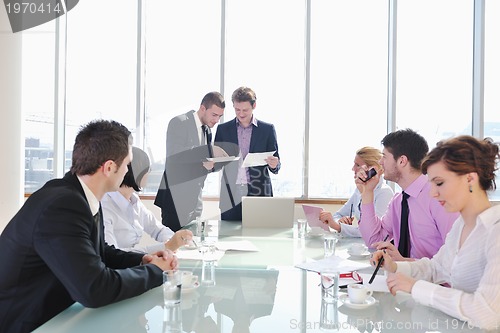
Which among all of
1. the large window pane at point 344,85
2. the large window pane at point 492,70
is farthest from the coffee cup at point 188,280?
the large window pane at point 492,70

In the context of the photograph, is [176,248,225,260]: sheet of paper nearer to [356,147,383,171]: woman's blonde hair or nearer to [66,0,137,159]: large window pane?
[356,147,383,171]: woman's blonde hair

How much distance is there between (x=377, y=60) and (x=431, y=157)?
386 centimetres

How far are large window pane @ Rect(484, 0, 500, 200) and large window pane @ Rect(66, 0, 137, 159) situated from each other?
4.04m

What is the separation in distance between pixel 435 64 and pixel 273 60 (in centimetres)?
184

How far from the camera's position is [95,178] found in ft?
5.37

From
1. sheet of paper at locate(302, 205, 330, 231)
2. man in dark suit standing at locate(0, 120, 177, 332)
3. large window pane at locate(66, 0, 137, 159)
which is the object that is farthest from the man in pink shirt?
large window pane at locate(66, 0, 137, 159)

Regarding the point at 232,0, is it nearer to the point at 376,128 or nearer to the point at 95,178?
the point at 376,128

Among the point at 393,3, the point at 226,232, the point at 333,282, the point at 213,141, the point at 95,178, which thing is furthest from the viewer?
the point at 393,3

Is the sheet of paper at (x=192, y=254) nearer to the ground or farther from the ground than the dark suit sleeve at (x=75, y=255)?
nearer to the ground

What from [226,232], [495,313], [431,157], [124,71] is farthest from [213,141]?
[495,313]

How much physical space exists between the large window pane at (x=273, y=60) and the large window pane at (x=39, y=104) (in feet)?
6.96

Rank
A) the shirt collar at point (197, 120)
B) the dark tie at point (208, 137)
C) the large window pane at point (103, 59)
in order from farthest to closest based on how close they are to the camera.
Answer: the large window pane at point (103, 59) < the shirt collar at point (197, 120) < the dark tie at point (208, 137)

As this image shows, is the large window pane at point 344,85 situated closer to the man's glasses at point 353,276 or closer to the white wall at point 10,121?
the white wall at point 10,121

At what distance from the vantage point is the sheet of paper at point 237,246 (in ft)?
7.84
